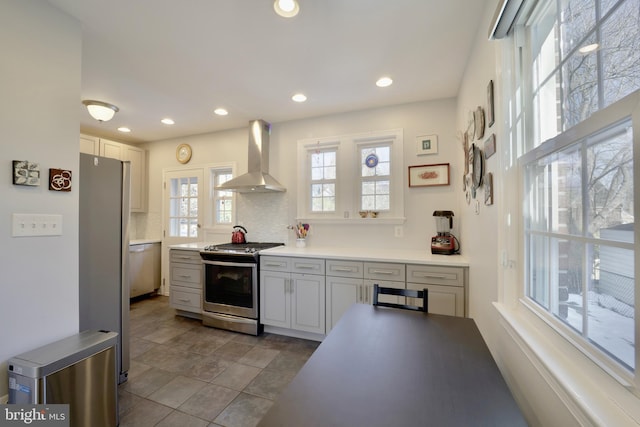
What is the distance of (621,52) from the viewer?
2.12 feet

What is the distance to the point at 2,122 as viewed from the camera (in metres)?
1.40

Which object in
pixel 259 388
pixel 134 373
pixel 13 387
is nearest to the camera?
pixel 13 387

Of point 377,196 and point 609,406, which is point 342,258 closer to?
point 377,196

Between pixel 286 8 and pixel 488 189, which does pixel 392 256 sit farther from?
pixel 286 8

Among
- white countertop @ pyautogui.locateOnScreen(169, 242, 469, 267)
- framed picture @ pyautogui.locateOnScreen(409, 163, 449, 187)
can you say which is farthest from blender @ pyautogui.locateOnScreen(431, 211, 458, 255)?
framed picture @ pyautogui.locateOnScreen(409, 163, 449, 187)

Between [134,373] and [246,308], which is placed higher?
[246,308]

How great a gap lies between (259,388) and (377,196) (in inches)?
90.1

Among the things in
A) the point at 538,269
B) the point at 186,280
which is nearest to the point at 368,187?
the point at 538,269

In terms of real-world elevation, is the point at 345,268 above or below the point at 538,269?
below

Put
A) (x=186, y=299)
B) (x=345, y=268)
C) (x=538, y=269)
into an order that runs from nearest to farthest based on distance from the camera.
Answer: (x=538, y=269) < (x=345, y=268) < (x=186, y=299)

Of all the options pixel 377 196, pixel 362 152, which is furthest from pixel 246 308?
pixel 362 152

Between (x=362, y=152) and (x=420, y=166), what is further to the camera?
(x=362, y=152)

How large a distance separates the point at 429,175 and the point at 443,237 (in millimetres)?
717

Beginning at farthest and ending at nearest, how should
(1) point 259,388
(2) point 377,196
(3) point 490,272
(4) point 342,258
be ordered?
(2) point 377,196
(4) point 342,258
(1) point 259,388
(3) point 490,272
